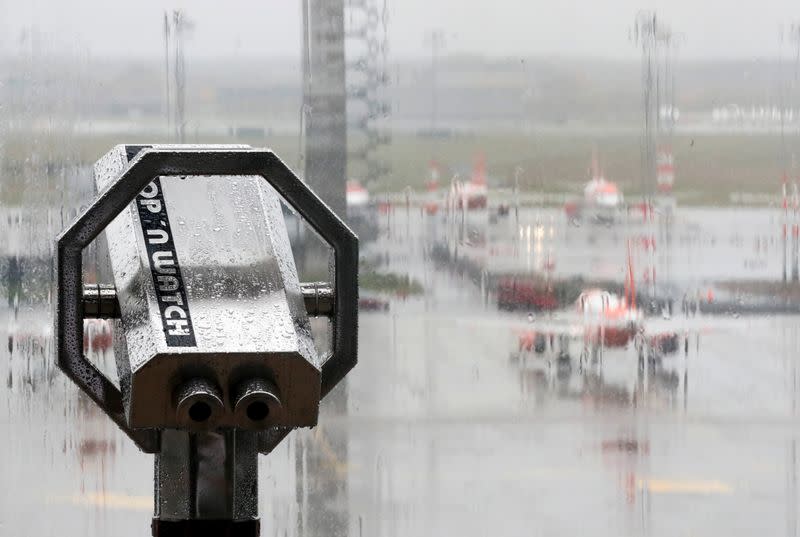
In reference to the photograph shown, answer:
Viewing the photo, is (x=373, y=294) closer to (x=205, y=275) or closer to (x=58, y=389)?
(x=58, y=389)

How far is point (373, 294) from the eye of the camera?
2.20 metres

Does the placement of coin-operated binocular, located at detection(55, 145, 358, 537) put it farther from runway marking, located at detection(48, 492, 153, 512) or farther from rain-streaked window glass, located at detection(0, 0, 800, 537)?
runway marking, located at detection(48, 492, 153, 512)

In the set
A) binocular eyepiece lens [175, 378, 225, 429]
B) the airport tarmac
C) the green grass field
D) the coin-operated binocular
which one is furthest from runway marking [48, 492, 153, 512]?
binocular eyepiece lens [175, 378, 225, 429]

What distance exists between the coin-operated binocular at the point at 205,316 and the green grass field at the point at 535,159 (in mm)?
1147

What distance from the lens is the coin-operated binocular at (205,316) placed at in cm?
82

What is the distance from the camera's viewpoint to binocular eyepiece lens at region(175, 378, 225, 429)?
2.62 ft

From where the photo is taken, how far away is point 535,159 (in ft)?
7.09

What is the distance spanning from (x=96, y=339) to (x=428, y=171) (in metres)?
0.69

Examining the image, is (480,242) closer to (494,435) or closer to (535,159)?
(535,159)

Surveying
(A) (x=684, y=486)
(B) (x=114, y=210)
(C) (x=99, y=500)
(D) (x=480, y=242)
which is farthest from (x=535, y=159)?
(B) (x=114, y=210)

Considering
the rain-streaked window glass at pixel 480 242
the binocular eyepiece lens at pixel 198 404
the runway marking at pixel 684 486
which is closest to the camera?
the binocular eyepiece lens at pixel 198 404

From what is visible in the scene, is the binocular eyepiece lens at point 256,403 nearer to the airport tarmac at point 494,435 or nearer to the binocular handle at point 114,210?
the binocular handle at point 114,210

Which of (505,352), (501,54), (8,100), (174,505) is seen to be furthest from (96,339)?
(174,505)

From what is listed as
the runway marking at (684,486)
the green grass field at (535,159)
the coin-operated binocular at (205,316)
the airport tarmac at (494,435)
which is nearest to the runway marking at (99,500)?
the airport tarmac at (494,435)
